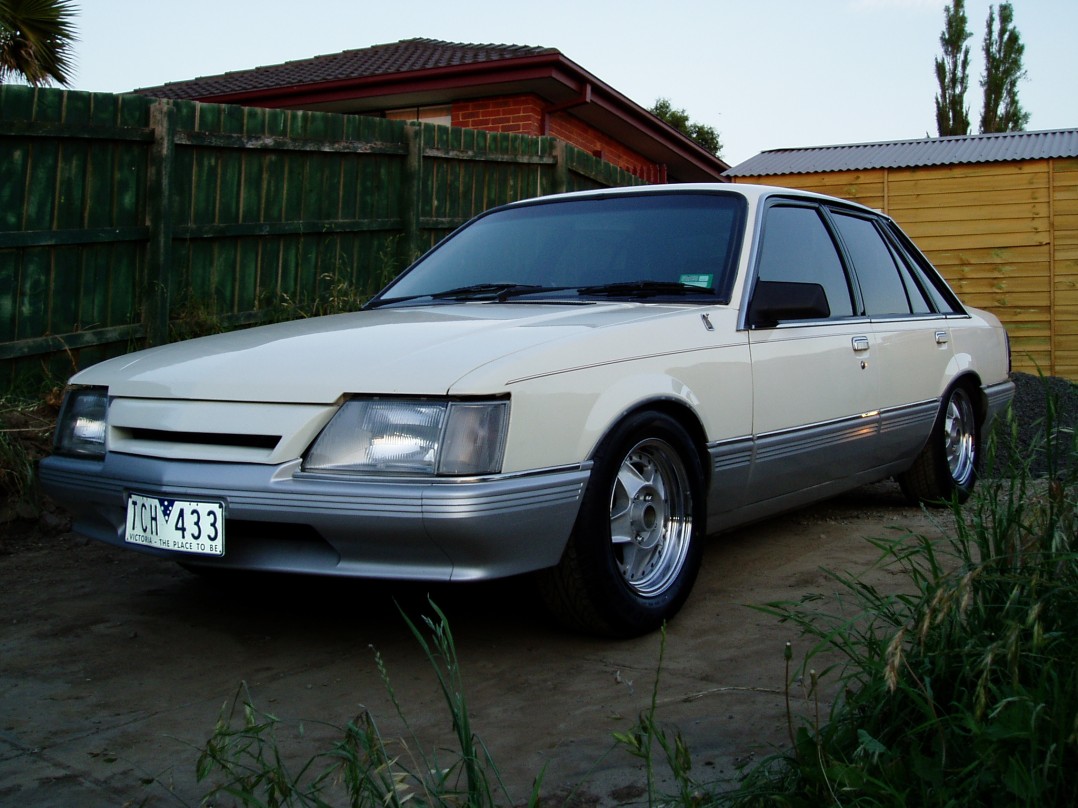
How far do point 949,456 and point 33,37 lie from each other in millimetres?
10172

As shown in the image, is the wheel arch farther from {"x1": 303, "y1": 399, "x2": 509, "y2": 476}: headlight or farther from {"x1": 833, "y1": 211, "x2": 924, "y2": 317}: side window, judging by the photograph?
{"x1": 833, "y1": 211, "x2": 924, "y2": 317}: side window

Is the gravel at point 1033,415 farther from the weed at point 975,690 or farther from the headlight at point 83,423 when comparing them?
the headlight at point 83,423

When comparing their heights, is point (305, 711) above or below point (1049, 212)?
below

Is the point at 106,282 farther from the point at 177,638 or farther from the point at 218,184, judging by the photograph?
the point at 177,638

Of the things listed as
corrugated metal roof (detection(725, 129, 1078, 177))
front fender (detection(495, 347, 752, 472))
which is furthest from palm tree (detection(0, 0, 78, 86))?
front fender (detection(495, 347, 752, 472))

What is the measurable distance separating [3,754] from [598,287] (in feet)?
8.05

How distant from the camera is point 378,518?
3.02 metres

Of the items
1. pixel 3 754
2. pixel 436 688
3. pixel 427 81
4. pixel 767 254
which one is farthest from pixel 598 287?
pixel 427 81

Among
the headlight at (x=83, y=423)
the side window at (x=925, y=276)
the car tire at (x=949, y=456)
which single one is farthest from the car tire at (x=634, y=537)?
the side window at (x=925, y=276)

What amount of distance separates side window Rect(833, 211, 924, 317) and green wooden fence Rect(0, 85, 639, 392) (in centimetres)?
403

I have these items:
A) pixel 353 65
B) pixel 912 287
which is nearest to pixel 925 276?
pixel 912 287

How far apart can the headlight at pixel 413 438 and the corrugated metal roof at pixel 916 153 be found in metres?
10.9

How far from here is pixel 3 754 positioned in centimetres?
279

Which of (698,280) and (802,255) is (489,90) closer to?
(802,255)
